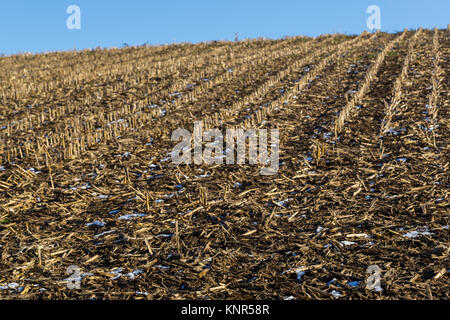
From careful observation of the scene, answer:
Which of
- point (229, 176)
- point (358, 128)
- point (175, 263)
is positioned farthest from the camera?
point (358, 128)

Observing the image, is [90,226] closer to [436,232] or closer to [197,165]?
[197,165]

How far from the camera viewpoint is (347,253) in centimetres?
547

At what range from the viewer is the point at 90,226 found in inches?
260

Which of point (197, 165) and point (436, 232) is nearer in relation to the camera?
point (436, 232)

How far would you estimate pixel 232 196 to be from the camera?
24.0 feet

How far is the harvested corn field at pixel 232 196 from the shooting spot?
16.7 ft

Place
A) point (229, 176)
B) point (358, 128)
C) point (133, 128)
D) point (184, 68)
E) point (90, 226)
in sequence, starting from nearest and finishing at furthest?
point (90, 226) → point (229, 176) → point (358, 128) → point (133, 128) → point (184, 68)

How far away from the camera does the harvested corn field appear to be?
509 centimetres

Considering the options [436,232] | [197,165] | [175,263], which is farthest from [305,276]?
[197,165]
